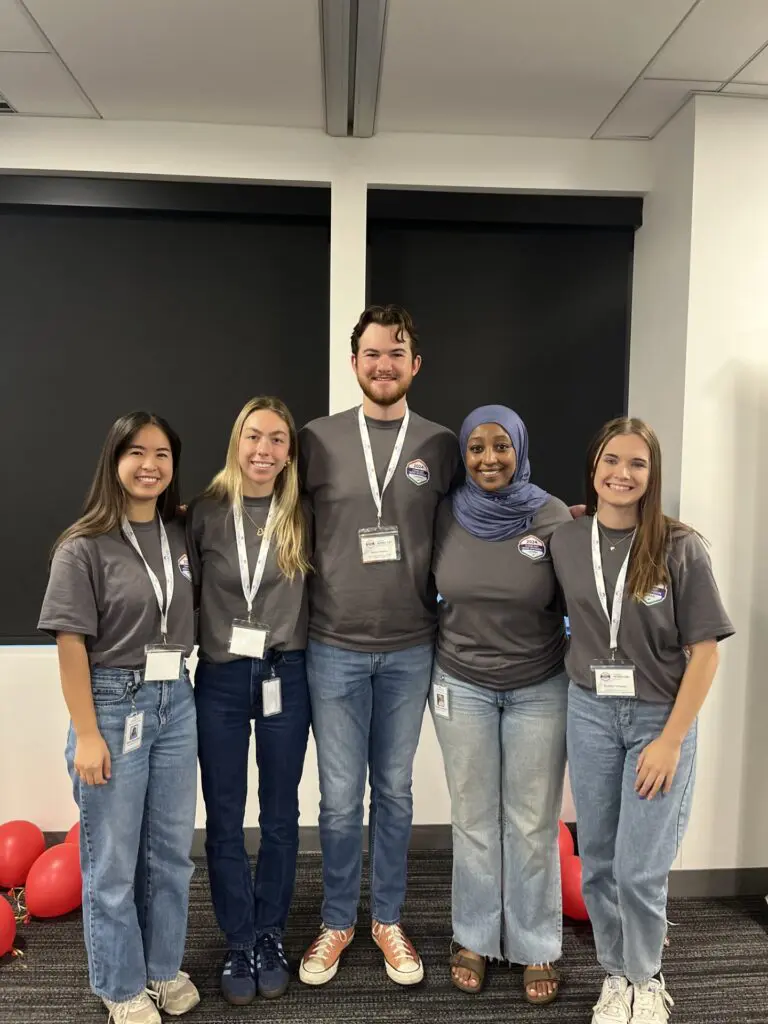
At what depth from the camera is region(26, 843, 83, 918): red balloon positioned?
2420 millimetres

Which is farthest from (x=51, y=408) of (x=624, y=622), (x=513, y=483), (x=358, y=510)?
(x=624, y=622)

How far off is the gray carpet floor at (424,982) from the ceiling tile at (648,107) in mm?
2835

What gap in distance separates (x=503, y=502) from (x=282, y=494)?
61 centimetres

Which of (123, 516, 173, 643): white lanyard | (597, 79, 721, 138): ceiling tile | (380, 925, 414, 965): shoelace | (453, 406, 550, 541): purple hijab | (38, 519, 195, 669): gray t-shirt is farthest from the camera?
(597, 79, 721, 138): ceiling tile

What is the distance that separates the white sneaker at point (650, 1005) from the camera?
6.43 feet

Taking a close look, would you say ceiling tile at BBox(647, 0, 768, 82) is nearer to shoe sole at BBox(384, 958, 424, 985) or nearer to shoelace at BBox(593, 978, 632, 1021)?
shoelace at BBox(593, 978, 632, 1021)

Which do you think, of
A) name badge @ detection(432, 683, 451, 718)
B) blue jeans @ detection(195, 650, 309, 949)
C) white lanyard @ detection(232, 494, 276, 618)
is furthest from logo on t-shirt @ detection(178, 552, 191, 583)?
name badge @ detection(432, 683, 451, 718)

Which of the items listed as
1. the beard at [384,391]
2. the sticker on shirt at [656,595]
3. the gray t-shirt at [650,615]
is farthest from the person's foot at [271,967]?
the beard at [384,391]

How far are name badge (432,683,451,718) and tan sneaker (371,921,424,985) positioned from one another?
725 mm

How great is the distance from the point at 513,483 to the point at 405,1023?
151 cm

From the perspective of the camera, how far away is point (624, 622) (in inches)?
72.6

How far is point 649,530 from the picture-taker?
72.1 inches

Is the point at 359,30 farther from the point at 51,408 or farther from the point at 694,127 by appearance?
the point at 51,408

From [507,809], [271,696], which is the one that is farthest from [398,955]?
[271,696]
